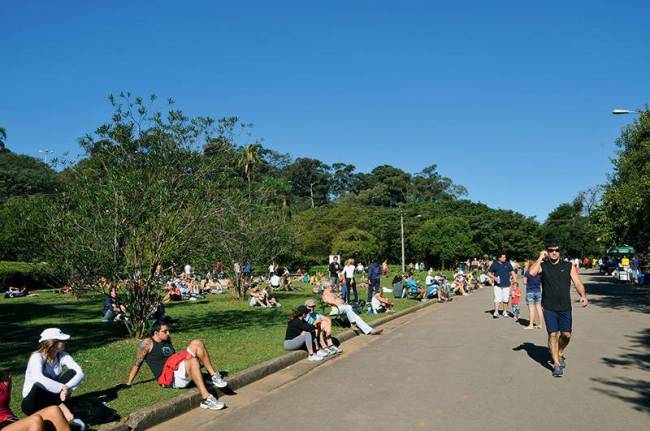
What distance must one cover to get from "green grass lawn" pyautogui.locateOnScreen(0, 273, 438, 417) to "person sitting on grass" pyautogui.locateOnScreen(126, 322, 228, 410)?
19 cm

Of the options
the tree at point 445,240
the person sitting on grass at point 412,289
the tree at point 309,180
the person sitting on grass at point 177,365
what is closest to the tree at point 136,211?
the person sitting on grass at point 177,365

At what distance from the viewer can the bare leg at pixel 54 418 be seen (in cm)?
511

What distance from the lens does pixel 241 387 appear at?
794 cm

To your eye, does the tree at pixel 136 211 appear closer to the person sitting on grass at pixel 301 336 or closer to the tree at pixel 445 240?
the person sitting on grass at pixel 301 336

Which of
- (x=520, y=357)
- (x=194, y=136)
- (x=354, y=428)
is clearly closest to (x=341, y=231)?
(x=194, y=136)

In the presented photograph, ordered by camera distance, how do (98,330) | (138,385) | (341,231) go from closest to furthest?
(138,385) → (98,330) → (341,231)

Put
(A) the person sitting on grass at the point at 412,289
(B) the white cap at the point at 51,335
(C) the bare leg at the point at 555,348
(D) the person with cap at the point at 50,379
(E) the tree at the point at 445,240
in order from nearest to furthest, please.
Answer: (D) the person with cap at the point at 50,379 < (B) the white cap at the point at 51,335 < (C) the bare leg at the point at 555,348 < (A) the person sitting on grass at the point at 412,289 < (E) the tree at the point at 445,240

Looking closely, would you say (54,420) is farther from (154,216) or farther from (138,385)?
(154,216)

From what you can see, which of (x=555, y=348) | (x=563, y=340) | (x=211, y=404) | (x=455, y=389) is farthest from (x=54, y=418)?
(x=563, y=340)

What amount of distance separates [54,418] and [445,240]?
204ft

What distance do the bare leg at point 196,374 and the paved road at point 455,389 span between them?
12.0 inches

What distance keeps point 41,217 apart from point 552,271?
444 inches

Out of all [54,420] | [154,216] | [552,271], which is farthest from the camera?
[154,216]

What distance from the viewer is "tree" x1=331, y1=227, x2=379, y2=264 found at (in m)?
59.0
